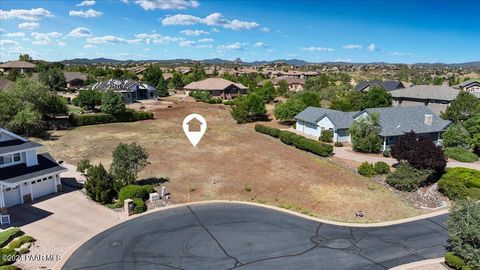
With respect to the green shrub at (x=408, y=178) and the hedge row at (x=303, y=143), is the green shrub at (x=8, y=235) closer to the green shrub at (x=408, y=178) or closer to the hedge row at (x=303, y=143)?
the green shrub at (x=408, y=178)

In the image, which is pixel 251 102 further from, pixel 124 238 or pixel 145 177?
pixel 124 238

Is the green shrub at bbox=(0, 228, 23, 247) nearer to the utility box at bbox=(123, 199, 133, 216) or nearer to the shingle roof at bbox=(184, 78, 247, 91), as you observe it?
the utility box at bbox=(123, 199, 133, 216)

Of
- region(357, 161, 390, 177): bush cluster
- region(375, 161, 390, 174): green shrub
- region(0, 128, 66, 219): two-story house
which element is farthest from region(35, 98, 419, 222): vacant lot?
region(0, 128, 66, 219): two-story house

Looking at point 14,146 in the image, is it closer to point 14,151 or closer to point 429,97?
point 14,151

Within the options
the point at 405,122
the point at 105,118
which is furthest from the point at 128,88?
the point at 405,122

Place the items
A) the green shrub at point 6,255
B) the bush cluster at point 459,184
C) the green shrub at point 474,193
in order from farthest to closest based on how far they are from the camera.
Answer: the bush cluster at point 459,184
the green shrub at point 474,193
the green shrub at point 6,255

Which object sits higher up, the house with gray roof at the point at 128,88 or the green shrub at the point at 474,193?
the house with gray roof at the point at 128,88

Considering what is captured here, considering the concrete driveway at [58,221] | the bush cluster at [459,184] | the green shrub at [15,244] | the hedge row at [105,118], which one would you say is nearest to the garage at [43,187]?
the concrete driveway at [58,221]
